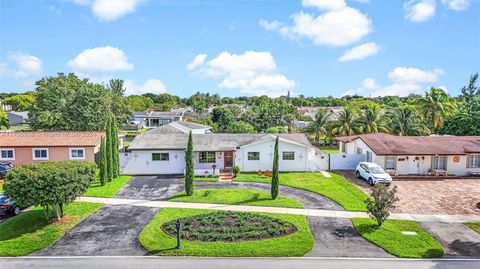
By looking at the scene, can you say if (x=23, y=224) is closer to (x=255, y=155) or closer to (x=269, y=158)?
(x=255, y=155)

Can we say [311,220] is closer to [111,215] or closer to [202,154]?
[111,215]

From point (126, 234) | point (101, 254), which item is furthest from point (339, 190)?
point (101, 254)

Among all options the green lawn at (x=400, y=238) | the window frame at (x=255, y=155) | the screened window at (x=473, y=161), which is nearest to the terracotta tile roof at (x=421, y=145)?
the screened window at (x=473, y=161)

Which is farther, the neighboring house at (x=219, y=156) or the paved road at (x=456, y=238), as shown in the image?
the neighboring house at (x=219, y=156)

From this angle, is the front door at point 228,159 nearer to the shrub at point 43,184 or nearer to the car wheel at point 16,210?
the shrub at point 43,184

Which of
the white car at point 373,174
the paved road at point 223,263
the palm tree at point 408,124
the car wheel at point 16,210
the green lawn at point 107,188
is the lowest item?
A: the paved road at point 223,263
